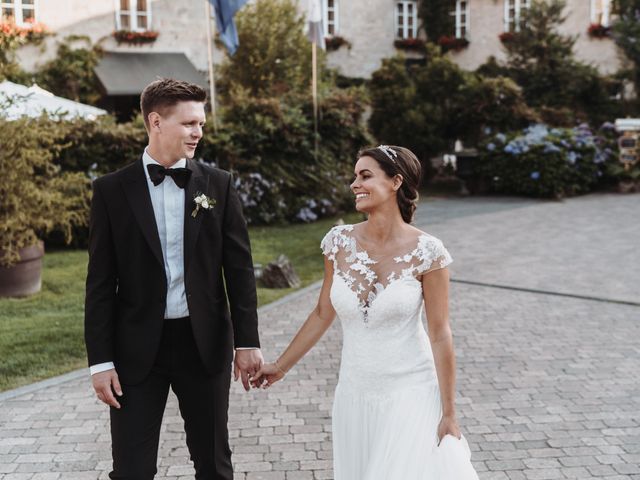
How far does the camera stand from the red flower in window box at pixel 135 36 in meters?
22.7

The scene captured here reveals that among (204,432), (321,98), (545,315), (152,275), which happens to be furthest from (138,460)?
(321,98)

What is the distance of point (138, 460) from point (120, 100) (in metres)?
21.1

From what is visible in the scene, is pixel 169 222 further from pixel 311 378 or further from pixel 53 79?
pixel 53 79

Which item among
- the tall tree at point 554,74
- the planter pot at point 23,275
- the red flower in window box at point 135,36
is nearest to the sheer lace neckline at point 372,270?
the planter pot at point 23,275

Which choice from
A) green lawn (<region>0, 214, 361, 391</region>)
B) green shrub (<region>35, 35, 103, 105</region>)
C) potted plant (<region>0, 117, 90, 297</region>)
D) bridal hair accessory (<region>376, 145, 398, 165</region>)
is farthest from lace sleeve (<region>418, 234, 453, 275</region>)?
green shrub (<region>35, 35, 103, 105</region>)

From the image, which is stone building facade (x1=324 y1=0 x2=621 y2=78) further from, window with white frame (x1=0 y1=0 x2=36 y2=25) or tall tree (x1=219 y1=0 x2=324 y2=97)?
window with white frame (x1=0 y1=0 x2=36 y2=25)

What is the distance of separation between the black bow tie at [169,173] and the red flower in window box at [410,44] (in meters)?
25.4

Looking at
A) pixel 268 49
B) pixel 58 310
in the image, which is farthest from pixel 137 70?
pixel 58 310

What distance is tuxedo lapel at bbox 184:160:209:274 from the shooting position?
121 inches

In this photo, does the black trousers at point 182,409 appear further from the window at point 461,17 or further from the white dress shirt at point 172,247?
the window at point 461,17

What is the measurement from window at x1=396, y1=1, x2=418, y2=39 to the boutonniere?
25.8 meters

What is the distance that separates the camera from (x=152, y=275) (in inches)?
120

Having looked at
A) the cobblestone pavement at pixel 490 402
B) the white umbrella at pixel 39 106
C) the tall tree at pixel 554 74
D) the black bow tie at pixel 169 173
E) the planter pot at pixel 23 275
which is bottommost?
the cobblestone pavement at pixel 490 402

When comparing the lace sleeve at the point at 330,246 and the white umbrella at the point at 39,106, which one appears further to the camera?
the white umbrella at the point at 39,106
